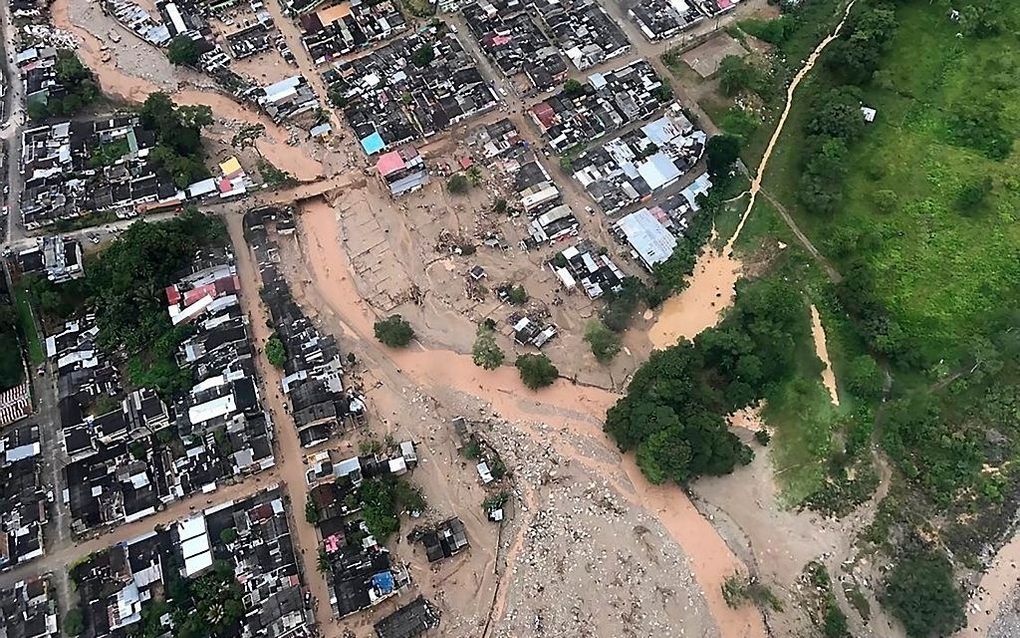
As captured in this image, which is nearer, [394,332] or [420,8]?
[394,332]

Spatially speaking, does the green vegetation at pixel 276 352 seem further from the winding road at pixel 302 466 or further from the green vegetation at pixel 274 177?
the green vegetation at pixel 274 177

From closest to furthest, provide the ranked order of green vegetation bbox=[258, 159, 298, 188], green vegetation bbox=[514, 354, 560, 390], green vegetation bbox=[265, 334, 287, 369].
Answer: green vegetation bbox=[514, 354, 560, 390] < green vegetation bbox=[265, 334, 287, 369] < green vegetation bbox=[258, 159, 298, 188]

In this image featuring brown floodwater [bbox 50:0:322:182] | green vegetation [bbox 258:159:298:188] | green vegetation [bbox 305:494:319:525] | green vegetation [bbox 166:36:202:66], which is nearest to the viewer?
green vegetation [bbox 305:494:319:525]

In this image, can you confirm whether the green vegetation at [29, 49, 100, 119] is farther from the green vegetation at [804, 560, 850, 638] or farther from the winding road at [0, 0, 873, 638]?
the green vegetation at [804, 560, 850, 638]

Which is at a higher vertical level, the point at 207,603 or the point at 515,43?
the point at 515,43

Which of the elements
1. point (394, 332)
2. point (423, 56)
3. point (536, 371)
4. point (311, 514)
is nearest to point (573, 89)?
point (423, 56)

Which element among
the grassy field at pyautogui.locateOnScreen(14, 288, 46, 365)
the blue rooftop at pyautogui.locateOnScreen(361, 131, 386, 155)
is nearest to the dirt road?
the blue rooftop at pyautogui.locateOnScreen(361, 131, 386, 155)

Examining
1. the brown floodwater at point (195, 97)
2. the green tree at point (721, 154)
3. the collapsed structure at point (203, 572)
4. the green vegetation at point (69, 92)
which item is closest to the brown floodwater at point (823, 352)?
the green tree at point (721, 154)

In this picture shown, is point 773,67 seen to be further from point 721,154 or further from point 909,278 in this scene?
point 909,278
